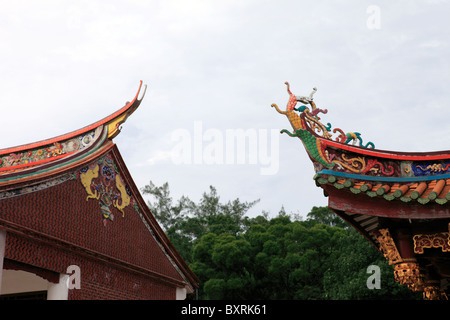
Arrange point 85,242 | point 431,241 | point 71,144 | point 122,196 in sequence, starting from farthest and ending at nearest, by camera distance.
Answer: point 122,196
point 71,144
point 85,242
point 431,241

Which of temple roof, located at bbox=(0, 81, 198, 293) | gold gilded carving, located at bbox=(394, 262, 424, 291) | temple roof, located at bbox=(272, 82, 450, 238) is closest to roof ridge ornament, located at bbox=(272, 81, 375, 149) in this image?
temple roof, located at bbox=(272, 82, 450, 238)

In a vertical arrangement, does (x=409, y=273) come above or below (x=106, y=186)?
below

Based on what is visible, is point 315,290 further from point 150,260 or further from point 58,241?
point 58,241

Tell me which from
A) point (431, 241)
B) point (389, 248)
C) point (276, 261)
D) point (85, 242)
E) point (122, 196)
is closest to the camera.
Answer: point (431, 241)

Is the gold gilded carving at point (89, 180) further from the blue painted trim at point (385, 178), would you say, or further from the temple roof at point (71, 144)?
the blue painted trim at point (385, 178)

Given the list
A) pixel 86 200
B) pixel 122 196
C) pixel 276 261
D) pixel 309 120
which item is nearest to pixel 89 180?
pixel 86 200

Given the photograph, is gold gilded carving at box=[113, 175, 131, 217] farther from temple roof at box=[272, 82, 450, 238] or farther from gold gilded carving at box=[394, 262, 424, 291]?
gold gilded carving at box=[394, 262, 424, 291]

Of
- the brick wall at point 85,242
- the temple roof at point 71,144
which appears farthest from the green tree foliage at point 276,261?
the temple roof at point 71,144

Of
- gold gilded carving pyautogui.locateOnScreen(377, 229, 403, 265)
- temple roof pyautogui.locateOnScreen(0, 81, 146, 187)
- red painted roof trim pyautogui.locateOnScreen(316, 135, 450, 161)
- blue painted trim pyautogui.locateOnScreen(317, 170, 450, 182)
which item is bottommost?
gold gilded carving pyautogui.locateOnScreen(377, 229, 403, 265)

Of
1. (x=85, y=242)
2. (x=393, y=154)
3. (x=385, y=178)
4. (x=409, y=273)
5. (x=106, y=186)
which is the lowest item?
(x=409, y=273)

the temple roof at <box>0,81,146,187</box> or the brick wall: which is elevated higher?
the temple roof at <box>0,81,146,187</box>

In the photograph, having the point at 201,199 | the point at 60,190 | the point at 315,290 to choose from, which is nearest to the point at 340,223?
the point at 315,290

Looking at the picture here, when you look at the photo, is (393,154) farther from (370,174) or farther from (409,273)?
(409,273)
